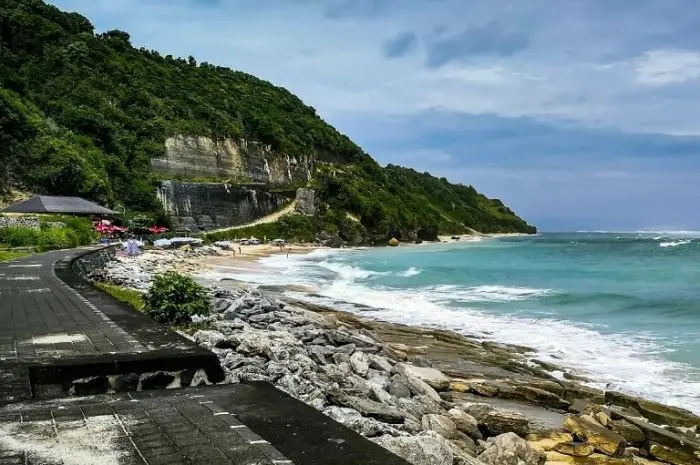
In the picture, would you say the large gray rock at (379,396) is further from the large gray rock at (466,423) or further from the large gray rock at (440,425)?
the large gray rock at (466,423)

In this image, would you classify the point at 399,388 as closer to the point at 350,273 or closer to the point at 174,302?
the point at 174,302

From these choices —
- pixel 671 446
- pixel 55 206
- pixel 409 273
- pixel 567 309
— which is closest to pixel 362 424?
pixel 671 446

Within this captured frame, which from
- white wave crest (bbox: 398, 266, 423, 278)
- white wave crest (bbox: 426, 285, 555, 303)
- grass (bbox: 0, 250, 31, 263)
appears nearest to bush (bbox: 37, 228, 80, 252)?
grass (bbox: 0, 250, 31, 263)

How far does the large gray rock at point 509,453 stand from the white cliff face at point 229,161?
6813cm

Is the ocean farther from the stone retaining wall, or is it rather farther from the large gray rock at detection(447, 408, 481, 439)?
the stone retaining wall

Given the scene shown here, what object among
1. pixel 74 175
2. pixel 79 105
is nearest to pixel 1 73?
pixel 79 105

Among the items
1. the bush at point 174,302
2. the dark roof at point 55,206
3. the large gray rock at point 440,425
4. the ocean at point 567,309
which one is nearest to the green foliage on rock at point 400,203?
the dark roof at point 55,206

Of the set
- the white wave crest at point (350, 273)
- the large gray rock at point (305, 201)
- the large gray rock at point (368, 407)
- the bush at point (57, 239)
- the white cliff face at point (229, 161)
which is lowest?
the white wave crest at point (350, 273)

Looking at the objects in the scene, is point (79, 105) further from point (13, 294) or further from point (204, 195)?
point (13, 294)

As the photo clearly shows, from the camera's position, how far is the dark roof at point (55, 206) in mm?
39938

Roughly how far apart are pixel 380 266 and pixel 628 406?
37.4 meters

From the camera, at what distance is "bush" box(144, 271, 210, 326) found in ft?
34.9

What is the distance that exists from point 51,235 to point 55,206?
1162cm

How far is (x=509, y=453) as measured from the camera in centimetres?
680
